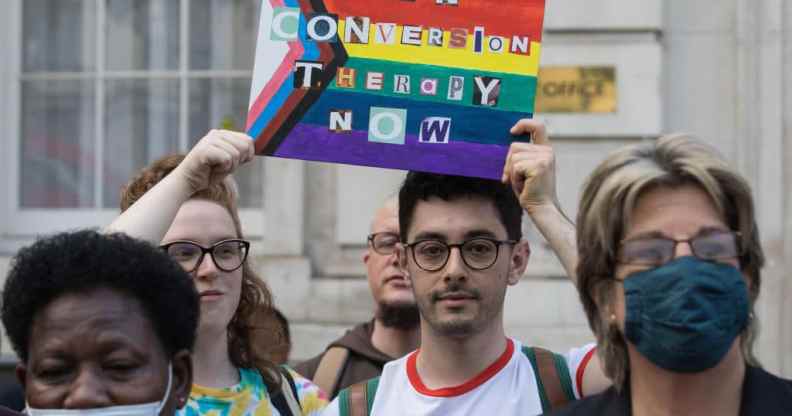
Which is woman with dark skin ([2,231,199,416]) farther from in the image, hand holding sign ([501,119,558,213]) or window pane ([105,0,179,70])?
window pane ([105,0,179,70])

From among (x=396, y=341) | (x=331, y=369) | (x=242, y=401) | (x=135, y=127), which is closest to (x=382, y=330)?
(x=396, y=341)

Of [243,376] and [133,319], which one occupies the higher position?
[133,319]

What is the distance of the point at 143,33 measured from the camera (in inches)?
320

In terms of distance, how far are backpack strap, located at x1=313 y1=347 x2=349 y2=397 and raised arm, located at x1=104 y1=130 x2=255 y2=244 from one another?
1380mm

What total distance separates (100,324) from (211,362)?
1164mm

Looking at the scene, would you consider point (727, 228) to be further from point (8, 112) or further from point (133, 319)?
point (8, 112)

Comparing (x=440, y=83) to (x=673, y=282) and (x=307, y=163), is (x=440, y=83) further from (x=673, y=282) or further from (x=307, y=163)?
(x=307, y=163)

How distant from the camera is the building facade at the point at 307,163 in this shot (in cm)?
746

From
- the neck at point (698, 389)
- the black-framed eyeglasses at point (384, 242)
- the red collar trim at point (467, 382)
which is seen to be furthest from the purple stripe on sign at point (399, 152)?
the black-framed eyeglasses at point (384, 242)

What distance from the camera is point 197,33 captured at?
8.15 meters

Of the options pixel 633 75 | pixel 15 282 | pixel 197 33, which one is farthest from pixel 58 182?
pixel 15 282

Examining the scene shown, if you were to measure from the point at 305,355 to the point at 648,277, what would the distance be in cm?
491

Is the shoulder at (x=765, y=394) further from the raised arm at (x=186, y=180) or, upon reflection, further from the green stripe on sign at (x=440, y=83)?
the raised arm at (x=186, y=180)

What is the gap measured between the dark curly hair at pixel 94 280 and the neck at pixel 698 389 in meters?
0.91
